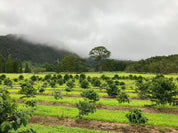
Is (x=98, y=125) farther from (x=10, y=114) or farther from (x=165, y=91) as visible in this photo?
(x=165, y=91)

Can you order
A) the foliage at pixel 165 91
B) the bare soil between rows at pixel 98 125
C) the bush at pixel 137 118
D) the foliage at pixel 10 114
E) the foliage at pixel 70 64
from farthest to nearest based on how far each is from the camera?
the foliage at pixel 70 64 < the foliage at pixel 165 91 < the bare soil between rows at pixel 98 125 < the bush at pixel 137 118 < the foliage at pixel 10 114

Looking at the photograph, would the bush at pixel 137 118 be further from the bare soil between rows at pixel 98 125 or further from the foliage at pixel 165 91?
the foliage at pixel 165 91

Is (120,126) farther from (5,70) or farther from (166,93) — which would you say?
(5,70)

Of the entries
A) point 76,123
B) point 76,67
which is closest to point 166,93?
point 76,123

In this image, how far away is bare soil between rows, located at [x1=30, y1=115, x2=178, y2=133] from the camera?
8.38m

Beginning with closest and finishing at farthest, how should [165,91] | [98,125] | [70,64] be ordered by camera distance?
[98,125], [165,91], [70,64]

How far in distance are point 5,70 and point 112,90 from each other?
3363 inches

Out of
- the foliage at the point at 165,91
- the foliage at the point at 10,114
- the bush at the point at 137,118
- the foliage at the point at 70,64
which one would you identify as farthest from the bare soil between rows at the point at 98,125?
the foliage at the point at 70,64

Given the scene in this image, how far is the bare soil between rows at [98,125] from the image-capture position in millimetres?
8383

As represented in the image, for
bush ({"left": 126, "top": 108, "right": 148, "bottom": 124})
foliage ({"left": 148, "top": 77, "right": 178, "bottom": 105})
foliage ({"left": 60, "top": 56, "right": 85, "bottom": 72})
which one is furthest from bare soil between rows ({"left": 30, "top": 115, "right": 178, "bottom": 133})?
foliage ({"left": 60, "top": 56, "right": 85, "bottom": 72})

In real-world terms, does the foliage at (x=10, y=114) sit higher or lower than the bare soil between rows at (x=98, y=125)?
higher

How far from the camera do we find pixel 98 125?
29.5 feet

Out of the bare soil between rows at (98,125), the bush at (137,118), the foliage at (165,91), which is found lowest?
the bare soil between rows at (98,125)

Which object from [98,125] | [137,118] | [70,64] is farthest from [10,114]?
[70,64]
